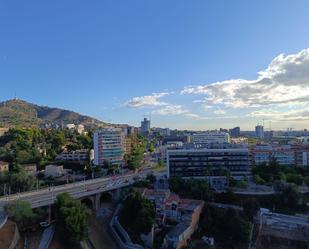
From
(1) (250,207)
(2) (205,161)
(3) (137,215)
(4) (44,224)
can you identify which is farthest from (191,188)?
(4) (44,224)

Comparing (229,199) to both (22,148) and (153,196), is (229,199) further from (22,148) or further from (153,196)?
(22,148)

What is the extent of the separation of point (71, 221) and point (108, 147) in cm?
4594

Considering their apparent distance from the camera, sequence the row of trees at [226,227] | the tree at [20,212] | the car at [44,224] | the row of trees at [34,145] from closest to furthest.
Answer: the tree at [20,212]
the car at [44,224]
the row of trees at [226,227]
the row of trees at [34,145]

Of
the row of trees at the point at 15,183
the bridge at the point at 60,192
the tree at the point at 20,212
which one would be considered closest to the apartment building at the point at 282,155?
the bridge at the point at 60,192

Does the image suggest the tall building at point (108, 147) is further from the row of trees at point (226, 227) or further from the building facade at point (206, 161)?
the row of trees at point (226, 227)

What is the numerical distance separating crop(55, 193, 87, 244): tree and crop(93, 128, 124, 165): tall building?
1643 inches

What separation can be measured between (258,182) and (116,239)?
23.9 meters

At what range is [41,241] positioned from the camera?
29656mm

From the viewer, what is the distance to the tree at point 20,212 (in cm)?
2961

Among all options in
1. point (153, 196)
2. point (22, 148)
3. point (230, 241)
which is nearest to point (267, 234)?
point (230, 241)

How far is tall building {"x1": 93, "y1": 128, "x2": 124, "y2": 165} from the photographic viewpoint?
74.4 meters

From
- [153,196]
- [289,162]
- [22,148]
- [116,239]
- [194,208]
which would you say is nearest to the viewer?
[116,239]

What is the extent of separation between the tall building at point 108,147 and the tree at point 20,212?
139 feet

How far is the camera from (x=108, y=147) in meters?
75.5
